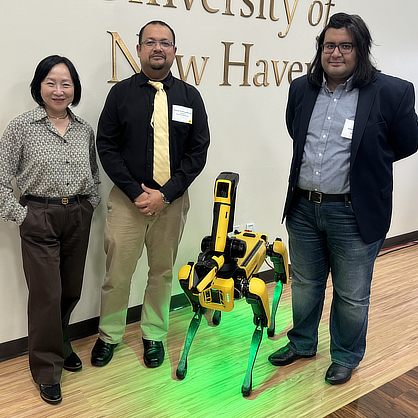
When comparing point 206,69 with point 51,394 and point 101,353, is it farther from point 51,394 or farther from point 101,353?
point 51,394

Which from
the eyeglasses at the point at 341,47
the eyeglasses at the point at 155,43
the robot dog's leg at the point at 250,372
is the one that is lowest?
the robot dog's leg at the point at 250,372

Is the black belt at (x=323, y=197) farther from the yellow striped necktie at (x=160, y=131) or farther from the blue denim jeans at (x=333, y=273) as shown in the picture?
the yellow striped necktie at (x=160, y=131)

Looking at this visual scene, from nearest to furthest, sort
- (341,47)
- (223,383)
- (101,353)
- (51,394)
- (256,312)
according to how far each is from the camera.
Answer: (341,47) → (51,394) → (256,312) → (223,383) → (101,353)

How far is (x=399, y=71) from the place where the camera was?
13.3 ft

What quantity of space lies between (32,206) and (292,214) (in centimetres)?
129

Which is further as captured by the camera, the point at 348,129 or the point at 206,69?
the point at 206,69

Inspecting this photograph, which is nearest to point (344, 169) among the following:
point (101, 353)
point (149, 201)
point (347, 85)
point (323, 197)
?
point (323, 197)

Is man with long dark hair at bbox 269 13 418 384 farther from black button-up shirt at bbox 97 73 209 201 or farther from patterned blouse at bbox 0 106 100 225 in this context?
patterned blouse at bbox 0 106 100 225

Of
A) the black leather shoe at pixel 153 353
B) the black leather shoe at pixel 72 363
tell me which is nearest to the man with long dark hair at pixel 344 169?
the black leather shoe at pixel 153 353

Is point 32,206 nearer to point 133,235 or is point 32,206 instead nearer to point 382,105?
point 133,235

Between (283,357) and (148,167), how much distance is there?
129 centimetres

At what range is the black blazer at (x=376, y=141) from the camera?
204 centimetres

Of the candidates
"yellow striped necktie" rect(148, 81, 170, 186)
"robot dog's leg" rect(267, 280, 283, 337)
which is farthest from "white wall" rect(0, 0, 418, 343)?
"robot dog's leg" rect(267, 280, 283, 337)

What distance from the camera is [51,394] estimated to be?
212 centimetres
